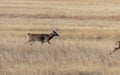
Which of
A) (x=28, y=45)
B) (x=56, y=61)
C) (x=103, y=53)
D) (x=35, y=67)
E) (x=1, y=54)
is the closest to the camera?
(x=35, y=67)

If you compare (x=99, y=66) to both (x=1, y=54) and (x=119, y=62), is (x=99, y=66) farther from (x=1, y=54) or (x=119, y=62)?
(x=1, y=54)

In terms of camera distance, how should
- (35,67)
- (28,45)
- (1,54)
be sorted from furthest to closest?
1. (28,45)
2. (1,54)
3. (35,67)

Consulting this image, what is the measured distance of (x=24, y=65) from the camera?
13148 mm

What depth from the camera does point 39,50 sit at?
17.1 meters

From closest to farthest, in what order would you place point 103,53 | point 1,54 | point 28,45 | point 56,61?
point 56,61, point 1,54, point 103,53, point 28,45

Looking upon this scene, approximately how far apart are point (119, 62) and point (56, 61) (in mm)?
2020

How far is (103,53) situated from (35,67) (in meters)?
4.22

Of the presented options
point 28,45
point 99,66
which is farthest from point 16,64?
point 28,45

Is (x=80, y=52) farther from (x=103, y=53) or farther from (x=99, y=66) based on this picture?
(x=99, y=66)

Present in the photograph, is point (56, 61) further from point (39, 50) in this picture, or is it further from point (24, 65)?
point (39, 50)

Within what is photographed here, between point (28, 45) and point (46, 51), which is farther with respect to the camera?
point (28, 45)

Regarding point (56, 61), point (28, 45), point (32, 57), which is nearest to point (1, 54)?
point (32, 57)

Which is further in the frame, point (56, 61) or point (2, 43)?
point (2, 43)

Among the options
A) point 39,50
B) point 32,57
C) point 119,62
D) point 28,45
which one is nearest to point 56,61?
point 32,57
